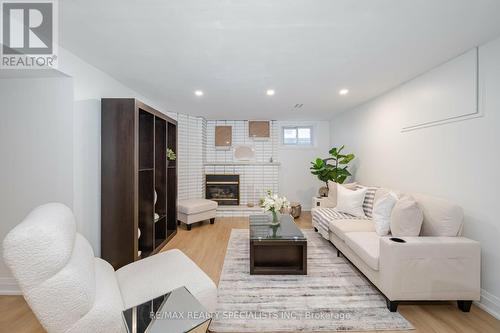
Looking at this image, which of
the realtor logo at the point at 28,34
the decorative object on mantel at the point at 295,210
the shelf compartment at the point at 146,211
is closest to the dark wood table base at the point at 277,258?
the shelf compartment at the point at 146,211

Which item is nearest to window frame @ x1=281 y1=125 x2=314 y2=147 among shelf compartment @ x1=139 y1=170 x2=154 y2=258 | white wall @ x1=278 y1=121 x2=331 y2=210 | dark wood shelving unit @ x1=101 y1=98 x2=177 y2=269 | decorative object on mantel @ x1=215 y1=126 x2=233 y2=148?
white wall @ x1=278 y1=121 x2=331 y2=210

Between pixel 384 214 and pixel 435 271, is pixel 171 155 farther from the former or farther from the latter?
pixel 435 271

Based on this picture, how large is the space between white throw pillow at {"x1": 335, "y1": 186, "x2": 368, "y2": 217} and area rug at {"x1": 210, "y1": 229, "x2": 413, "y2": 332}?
827 mm

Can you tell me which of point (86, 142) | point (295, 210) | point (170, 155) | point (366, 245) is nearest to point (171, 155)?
point (170, 155)

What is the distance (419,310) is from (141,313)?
2284 millimetres

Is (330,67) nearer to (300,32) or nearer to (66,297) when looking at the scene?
(300,32)

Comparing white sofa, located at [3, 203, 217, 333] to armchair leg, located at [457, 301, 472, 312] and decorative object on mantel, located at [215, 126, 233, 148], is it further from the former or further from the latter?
decorative object on mantel, located at [215, 126, 233, 148]

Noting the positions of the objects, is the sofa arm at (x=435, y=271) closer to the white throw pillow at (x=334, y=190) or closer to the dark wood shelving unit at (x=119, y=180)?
the white throw pillow at (x=334, y=190)

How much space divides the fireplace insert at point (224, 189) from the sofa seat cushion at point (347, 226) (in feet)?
9.14

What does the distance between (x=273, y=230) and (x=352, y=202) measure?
4.61 ft

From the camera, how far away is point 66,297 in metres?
1.04

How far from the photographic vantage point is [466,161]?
6.66 ft

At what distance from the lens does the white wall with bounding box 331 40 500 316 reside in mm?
1808

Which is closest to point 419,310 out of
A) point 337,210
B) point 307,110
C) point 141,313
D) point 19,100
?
point 337,210
